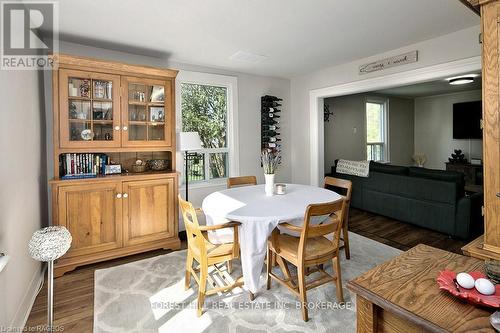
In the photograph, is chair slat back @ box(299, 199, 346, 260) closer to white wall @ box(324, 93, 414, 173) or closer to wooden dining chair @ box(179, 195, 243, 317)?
wooden dining chair @ box(179, 195, 243, 317)

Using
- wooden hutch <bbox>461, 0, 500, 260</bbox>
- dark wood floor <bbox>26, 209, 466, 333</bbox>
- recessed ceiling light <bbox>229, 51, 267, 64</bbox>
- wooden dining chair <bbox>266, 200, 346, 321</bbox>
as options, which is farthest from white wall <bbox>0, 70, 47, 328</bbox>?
wooden hutch <bbox>461, 0, 500, 260</bbox>

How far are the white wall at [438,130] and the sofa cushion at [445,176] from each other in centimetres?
394

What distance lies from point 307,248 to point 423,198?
2.58 metres

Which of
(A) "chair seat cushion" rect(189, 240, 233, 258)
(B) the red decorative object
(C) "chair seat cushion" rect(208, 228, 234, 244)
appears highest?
(B) the red decorative object

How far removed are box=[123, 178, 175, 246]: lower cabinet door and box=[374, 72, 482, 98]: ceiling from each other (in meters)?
5.42

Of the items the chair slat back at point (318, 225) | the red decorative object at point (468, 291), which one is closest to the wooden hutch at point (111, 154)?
the chair slat back at point (318, 225)

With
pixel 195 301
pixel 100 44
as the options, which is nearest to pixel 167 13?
pixel 100 44

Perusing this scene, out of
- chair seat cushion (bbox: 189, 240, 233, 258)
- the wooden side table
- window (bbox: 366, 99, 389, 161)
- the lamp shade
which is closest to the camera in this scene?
the wooden side table

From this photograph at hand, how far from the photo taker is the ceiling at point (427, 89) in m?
5.80

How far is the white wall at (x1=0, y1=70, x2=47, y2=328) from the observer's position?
171 centimetres

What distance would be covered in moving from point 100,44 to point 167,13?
121cm

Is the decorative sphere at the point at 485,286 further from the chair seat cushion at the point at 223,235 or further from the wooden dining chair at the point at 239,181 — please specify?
the wooden dining chair at the point at 239,181

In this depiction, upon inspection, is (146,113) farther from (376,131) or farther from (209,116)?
(376,131)

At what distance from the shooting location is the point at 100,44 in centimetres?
305
